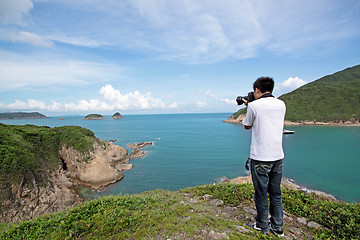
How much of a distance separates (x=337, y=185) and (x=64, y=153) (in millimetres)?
36811

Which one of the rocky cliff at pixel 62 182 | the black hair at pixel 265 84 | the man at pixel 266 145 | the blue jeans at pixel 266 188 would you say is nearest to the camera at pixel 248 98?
the man at pixel 266 145

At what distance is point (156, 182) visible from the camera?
75.0 ft

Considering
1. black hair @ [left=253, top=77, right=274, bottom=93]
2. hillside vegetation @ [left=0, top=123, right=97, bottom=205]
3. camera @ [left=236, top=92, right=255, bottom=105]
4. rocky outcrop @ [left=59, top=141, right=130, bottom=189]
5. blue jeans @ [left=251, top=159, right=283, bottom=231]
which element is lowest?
rocky outcrop @ [left=59, top=141, right=130, bottom=189]

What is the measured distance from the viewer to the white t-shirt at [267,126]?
3.07 meters

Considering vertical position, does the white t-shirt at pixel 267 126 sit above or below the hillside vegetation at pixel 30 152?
above

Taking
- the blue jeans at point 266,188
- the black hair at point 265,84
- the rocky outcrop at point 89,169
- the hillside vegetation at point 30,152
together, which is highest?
the black hair at point 265,84

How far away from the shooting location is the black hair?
3.27 metres

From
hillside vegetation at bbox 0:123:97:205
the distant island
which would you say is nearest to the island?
hillside vegetation at bbox 0:123:97:205

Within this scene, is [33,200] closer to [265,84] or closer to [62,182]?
[62,182]

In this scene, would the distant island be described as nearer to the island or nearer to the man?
the island

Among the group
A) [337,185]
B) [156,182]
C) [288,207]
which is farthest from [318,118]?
[288,207]

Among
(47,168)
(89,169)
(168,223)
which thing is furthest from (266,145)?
(89,169)

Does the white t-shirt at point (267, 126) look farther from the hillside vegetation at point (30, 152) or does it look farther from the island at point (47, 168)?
the hillside vegetation at point (30, 152)

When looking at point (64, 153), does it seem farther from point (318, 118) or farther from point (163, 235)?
point (318, 118)
